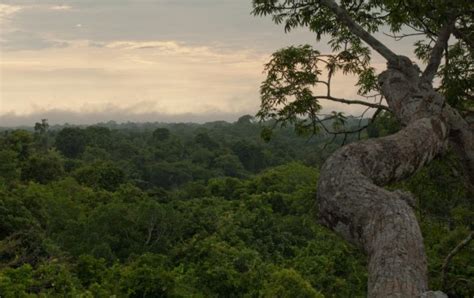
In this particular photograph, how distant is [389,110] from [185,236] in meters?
26.5

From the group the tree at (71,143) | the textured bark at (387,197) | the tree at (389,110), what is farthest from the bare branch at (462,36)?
the tree at (71,143)

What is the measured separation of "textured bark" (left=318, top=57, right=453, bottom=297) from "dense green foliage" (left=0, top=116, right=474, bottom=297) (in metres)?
0.48

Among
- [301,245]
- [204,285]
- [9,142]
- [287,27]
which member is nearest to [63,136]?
[9,142]

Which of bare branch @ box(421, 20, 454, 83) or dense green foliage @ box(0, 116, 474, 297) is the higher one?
bare branch @ box(421, 20, 454, 83)

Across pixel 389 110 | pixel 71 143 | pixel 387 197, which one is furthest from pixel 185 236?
pixel 71 143

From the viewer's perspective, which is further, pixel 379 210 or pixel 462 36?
pixel 462 36

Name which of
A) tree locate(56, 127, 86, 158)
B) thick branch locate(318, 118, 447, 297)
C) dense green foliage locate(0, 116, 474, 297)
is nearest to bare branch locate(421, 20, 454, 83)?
dense green foliage locate(0, 116, 474, 297)

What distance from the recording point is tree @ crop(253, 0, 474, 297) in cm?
226

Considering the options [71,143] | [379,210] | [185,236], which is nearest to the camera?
[379,210]

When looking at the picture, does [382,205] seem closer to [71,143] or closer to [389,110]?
[389,110]

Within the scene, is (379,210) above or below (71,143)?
above

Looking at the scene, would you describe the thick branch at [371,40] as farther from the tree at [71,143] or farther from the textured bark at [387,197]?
the tree at [71,143]

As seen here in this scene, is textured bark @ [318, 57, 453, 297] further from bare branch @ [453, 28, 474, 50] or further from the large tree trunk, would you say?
bare branch @ [453, 28, 474, 50]

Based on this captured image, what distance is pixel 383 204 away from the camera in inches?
96.6
